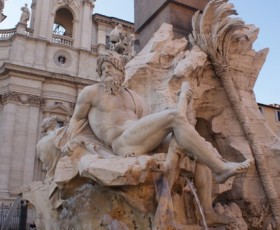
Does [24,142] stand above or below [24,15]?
below

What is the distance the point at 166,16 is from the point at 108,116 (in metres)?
2.91

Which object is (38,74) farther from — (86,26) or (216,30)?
(216,30)

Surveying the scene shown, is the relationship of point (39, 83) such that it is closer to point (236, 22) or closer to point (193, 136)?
point (236, 22)

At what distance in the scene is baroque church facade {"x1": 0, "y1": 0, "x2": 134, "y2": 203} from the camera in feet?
56.7

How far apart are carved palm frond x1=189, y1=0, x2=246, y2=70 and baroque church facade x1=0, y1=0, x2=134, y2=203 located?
1300 centimetres

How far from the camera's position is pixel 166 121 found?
3.39 m

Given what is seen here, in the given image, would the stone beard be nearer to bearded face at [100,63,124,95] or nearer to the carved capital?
→ bearded face at [100,63,124,95]

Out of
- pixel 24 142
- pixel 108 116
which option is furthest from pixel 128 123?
pixel 24 142

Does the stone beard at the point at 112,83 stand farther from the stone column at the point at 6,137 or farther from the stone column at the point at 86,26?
the stone column at the point at 86,26

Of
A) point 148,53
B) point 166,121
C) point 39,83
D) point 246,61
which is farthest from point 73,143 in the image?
point 39,83

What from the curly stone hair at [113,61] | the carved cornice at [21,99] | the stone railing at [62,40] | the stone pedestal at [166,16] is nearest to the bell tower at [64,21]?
the stone railing at [62,40]

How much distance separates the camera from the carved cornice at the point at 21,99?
59.3ft

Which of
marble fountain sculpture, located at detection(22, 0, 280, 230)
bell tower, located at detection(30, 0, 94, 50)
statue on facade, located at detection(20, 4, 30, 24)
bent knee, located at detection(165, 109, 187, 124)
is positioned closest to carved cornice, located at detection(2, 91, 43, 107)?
bell tower, located at detection(30, 0, 94, 50)

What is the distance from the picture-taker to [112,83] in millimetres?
3793
